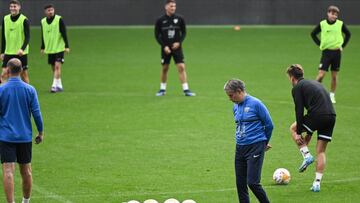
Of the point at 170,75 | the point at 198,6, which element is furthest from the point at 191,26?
the point at 170,75

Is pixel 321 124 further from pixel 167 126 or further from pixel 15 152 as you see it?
pixel 167 126

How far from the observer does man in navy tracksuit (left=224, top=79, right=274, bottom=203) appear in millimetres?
12211

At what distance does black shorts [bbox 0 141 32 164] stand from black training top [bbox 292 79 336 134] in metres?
4.50

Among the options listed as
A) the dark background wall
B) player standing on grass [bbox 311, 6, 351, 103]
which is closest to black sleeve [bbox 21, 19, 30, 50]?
player standing on grass [bbox 311, 6, 351, 103]

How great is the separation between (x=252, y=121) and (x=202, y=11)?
99.0 ft

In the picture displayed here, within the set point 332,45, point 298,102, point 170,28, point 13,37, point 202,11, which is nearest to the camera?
point 298,102

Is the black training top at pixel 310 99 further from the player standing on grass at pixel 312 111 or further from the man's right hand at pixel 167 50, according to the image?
the man's right hand at pixel 167 50

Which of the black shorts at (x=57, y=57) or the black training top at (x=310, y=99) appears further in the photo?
the black shorts at (x=57, y=57)

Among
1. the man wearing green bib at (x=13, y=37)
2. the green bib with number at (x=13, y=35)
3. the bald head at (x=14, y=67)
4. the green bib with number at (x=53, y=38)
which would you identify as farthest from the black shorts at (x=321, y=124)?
the green bib with number at (x=53, y=38)

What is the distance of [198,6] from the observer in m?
Answer: 42.0

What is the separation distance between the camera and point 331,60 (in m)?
23.7

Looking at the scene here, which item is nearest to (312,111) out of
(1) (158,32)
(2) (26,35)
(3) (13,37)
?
(2) (26,35)

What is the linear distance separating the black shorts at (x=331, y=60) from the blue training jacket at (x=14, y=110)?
1275 cm

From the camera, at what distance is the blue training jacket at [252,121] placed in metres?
12.4
